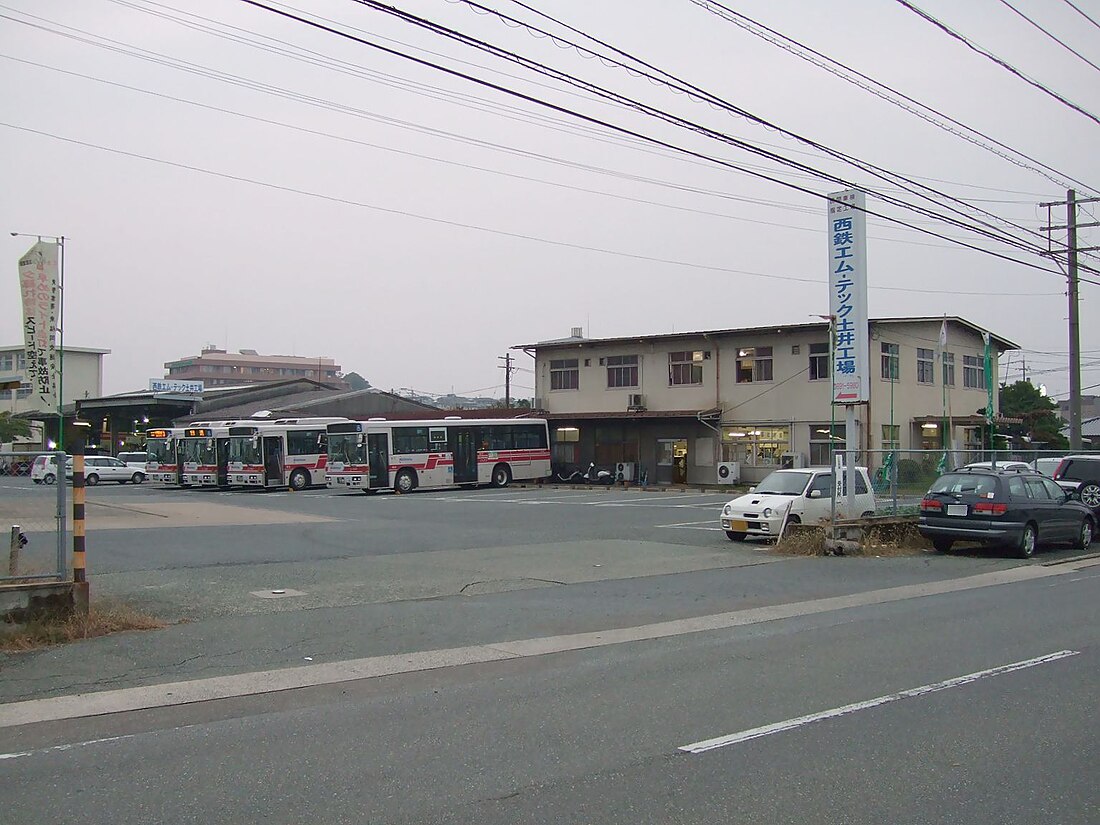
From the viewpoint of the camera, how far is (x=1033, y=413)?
189 ft

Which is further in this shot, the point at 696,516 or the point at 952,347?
the point at 952,347

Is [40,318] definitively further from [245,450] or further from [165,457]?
[165,457]

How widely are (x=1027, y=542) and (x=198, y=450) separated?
119 feet

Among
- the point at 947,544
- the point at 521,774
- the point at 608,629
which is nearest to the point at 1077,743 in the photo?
the point at 521,774

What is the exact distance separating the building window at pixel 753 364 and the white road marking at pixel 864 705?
3502 centimetres

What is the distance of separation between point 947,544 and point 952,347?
92.5 ft

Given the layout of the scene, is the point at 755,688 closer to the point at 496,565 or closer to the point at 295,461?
the point at 496,565

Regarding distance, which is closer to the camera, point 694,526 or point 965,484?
point 965,484

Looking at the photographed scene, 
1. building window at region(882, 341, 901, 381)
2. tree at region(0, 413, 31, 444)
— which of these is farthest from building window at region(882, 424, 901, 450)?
tree at region(0, 413, 31, 444)

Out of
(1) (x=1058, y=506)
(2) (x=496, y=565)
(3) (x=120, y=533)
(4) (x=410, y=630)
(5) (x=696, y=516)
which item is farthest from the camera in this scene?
(5) (x=696, y=516)

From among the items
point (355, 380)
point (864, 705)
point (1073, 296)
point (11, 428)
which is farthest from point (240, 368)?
point (864, 705)

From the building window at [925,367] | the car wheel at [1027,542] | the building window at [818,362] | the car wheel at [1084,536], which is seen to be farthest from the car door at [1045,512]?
the building window at [925,367]

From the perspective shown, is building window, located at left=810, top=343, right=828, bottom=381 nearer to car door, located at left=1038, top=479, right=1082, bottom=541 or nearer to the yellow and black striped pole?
car door, located at left=1038, top=479, right=1082, bottom=541

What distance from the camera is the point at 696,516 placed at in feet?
90.5
